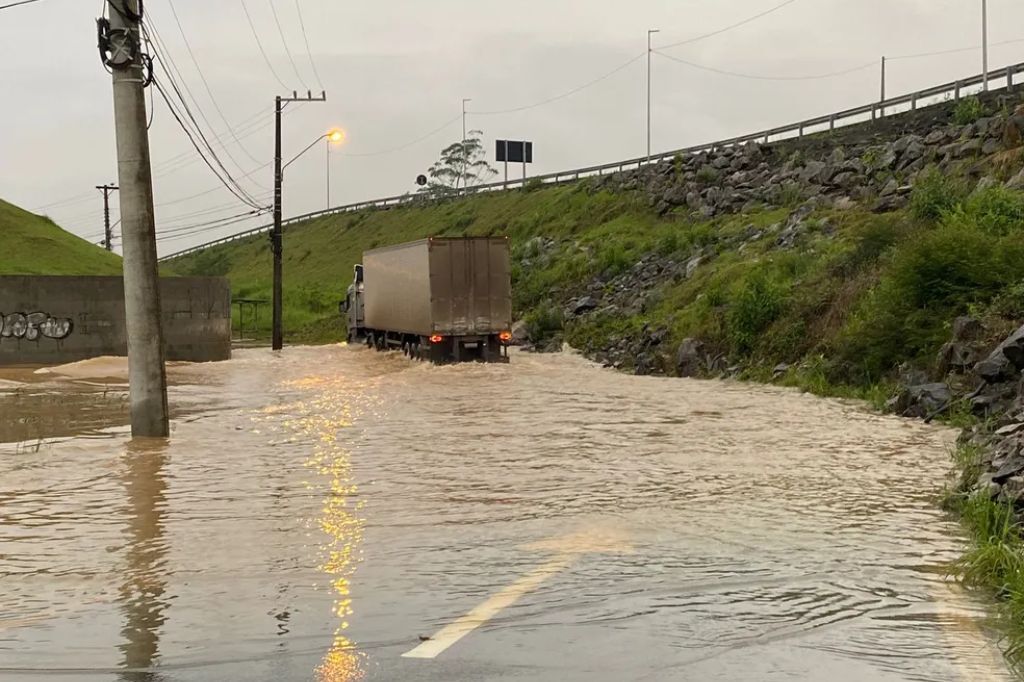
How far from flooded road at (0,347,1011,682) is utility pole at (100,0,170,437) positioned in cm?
125

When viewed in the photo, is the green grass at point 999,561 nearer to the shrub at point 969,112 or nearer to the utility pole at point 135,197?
the utility pole at point 135,197

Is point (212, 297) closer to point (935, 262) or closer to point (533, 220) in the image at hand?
point (935, 262)

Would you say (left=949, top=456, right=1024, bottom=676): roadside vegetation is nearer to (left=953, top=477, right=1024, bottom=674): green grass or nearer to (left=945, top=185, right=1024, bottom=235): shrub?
(left=953, top=477, right=1024, bottom=674): green grass

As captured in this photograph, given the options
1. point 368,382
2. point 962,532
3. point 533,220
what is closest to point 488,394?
point 368,382

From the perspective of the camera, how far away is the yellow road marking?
6.64 metres

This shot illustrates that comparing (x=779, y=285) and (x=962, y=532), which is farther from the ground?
(x=779, y=285)

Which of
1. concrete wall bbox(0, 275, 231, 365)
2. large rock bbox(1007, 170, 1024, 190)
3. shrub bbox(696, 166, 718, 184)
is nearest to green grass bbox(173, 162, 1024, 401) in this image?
large rock bbox(1007, 170, 1024, 190)

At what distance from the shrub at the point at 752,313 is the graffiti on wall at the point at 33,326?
19.0m

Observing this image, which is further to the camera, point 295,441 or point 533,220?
point 533,220

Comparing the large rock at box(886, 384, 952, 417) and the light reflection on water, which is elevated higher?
the large rock at box(886, 384, 952, 417)

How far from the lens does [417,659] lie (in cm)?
639

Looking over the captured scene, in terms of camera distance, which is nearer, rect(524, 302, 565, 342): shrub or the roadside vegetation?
the roadside vegetation

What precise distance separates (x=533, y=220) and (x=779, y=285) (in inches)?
1339

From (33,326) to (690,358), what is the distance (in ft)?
61.5
